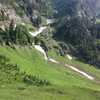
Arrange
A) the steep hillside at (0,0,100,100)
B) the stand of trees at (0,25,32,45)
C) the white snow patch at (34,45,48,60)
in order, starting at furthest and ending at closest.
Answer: the white snow patch at (34,45,48,60), the stand of trees at (0,25,32,45), the steep hillside at (0,0,100,100)

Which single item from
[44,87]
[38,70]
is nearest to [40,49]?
[38,70]

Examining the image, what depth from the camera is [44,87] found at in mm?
87188

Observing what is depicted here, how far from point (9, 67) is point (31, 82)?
1389 cm

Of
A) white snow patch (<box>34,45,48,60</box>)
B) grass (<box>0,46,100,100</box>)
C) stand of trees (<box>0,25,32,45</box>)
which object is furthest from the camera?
white snow patch (<box>34,45,48,60</box>)

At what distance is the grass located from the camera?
7475 centimetres

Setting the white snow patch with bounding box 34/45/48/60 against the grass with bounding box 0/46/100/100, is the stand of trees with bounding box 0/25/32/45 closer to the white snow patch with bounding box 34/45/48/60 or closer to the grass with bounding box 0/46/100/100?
the grass with bounding box 0/46/100/100

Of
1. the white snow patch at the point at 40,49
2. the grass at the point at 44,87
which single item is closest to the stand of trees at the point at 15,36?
the grass at the point at 44,87

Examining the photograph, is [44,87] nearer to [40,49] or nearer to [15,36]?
[15,36]

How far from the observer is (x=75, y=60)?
19138 centimetres

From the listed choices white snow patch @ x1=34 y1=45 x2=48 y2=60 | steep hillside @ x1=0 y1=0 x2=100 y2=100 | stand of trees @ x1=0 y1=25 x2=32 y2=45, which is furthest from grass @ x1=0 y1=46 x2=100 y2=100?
white snow patch @ x1=34 y1=45 x2=48 y2=60

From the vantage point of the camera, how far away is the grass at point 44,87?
7475 centimetres

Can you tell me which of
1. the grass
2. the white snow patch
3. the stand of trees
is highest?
the stand of trees

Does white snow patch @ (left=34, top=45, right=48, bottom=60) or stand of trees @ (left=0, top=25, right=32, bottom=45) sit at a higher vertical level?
stand of trees @ (left=0, top=25, right=32, bottom=45)

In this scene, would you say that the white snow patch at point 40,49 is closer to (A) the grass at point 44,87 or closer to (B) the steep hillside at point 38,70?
(B) the steep hillside at point 38,70
